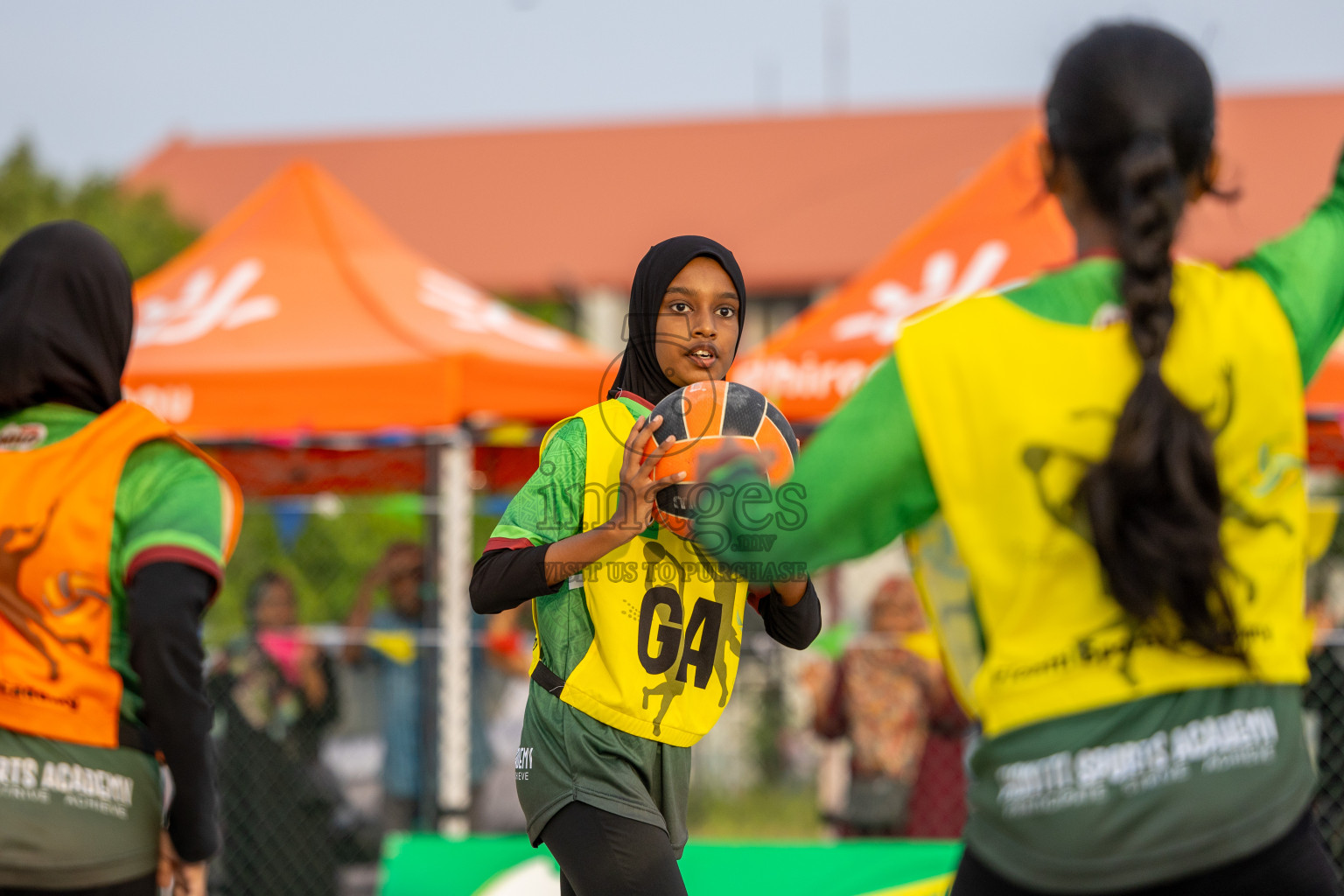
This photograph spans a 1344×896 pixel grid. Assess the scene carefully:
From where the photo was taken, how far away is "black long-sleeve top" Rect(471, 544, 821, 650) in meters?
2.58

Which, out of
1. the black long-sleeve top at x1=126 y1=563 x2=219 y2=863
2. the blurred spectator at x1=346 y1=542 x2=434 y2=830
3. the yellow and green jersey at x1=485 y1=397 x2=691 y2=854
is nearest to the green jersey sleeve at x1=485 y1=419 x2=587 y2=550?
the yellow and green jersey at x1=485 y1=397 x2=691 y2=854

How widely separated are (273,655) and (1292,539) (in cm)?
558

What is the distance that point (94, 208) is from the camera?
73.4 feet

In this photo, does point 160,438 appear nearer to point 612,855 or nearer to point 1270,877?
point 612,855

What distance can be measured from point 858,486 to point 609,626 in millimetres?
1070

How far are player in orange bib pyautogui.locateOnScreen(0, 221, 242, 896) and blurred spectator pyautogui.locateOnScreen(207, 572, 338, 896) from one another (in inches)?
144

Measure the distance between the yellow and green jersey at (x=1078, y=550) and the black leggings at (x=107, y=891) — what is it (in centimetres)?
137

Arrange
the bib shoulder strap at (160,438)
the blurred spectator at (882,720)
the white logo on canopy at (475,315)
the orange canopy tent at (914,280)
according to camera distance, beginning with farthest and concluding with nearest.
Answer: the white logo on canopy at (475,315)
the orange canopy tent at (914,280)
the blurred spectator at (882,720)
the bib shoulder strap at (160,438)

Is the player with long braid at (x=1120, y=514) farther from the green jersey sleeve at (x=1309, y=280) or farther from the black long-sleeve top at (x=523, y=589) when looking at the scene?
the black long-sleeve top at (x=523, y=589)

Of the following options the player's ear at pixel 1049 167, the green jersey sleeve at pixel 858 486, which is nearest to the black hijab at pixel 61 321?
the green jersey sleeve at pixel 858 486

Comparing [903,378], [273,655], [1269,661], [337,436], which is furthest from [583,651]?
[273,655]

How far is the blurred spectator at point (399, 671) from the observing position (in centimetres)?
626

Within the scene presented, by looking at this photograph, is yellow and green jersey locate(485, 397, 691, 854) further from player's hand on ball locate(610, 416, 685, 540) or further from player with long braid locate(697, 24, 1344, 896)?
player with long braid locate(697, 24, 1344, 896)

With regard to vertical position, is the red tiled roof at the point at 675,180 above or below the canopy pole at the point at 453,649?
above
